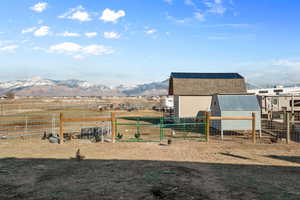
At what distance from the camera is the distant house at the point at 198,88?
2534 cm

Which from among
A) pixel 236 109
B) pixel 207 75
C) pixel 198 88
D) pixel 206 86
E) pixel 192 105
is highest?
pixel 207 75

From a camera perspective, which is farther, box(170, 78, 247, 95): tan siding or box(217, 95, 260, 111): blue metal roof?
box(170, 78, 247, 95): tan siding

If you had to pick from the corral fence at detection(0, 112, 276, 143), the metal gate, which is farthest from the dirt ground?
the metal gate

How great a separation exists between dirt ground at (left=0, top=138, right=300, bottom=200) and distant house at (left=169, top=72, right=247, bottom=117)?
12263mm

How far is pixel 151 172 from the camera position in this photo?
8.29 meters

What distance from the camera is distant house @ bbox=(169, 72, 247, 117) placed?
25344mm

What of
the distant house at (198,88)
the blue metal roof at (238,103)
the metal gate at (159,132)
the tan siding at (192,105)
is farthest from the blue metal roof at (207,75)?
the blue metal roof at (238,103)

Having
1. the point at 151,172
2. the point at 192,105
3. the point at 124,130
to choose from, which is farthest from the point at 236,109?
the point at 151,172

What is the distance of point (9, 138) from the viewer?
1562 centimetres

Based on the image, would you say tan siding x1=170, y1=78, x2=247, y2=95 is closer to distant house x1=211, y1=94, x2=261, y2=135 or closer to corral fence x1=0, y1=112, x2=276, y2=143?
corral fence x1=0, y1=112, x2=276, y2=143

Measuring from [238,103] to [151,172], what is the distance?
11346mm

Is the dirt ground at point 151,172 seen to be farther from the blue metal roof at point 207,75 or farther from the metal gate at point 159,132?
the blue metal roof at point 207,75

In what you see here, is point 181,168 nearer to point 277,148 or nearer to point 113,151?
point 113,151

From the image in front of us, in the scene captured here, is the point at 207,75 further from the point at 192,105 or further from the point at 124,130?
the point at 124,130
